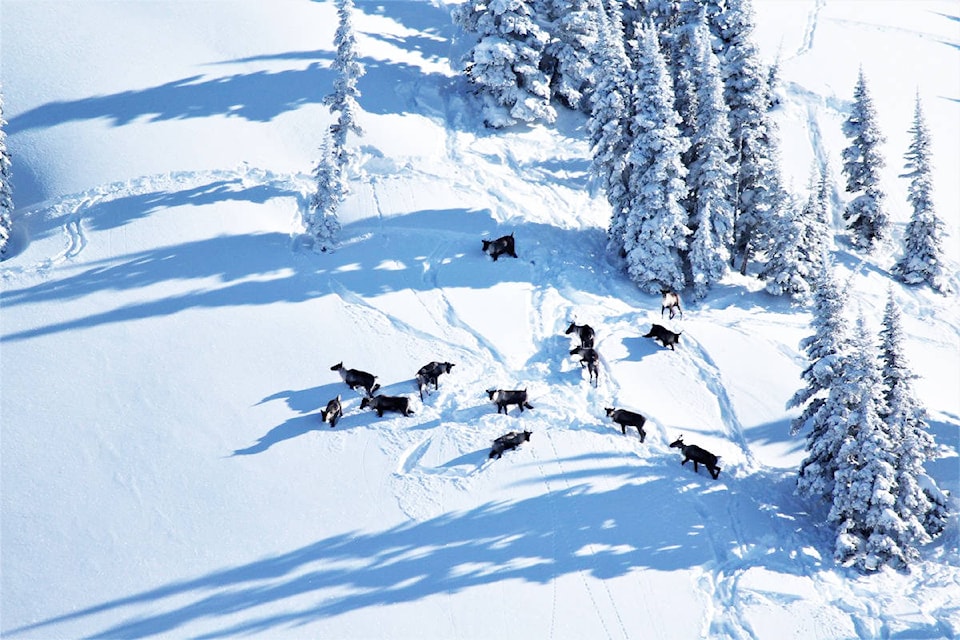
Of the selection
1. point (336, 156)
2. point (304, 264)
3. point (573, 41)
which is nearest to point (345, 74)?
point (336, 156)

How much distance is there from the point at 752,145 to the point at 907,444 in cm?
1837

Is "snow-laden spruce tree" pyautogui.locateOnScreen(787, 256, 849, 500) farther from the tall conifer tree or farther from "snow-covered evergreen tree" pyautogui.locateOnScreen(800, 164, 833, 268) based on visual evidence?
"snow-covered evergreen tree" pyautogui.locateOnScreen(800, 164, 833, 268)

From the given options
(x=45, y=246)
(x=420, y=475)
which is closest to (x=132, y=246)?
(x=45, y=246)

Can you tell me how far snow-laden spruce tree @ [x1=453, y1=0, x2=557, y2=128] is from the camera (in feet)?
142

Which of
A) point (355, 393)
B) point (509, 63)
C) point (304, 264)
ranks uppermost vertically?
point (509, 63)

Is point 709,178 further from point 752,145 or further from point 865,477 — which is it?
point 865,477

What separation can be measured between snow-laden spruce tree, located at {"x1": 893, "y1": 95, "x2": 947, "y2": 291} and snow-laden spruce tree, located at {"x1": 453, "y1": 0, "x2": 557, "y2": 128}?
19674mm

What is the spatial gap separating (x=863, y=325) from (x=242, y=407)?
18.9m

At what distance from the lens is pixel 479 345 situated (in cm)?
2833

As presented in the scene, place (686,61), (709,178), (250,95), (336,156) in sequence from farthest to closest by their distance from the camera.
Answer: (250,95) → (686,61) → (709,178) → (336,156)

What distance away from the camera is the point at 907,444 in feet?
70.4

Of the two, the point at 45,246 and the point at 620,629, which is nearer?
the point at 620,629

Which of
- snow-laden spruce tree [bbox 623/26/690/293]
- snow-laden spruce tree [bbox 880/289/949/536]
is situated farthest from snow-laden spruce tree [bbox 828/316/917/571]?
snow-laden spruce tree [bbox 623/26/690/293]

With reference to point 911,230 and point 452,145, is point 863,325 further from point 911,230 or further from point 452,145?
point 452,145
